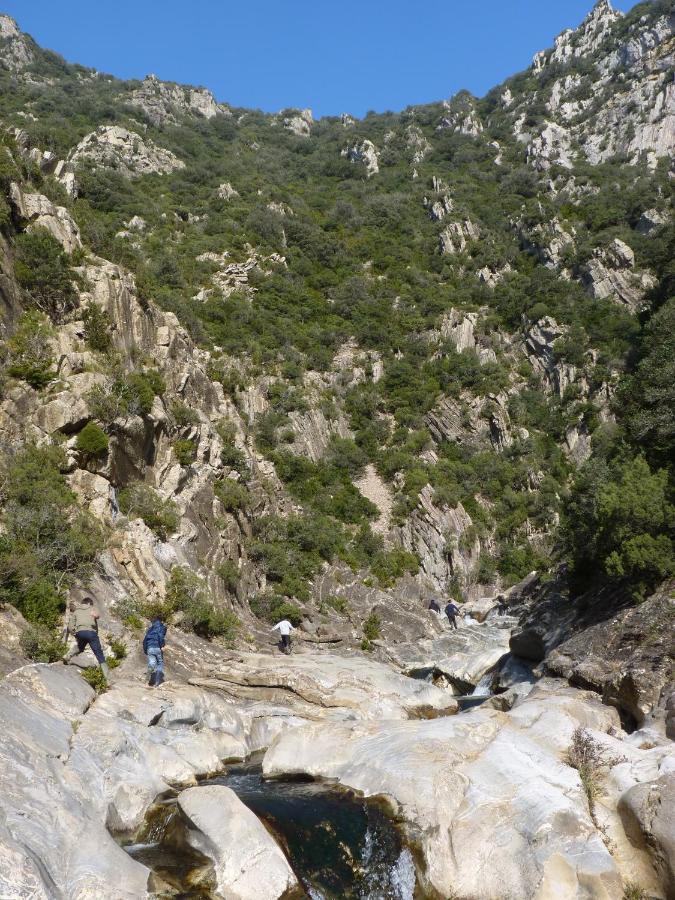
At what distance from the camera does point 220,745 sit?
13406mm

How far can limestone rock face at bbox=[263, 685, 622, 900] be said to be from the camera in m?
7.76

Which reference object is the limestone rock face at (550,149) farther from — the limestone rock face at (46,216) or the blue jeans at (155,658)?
the blue jeans at (155,658)

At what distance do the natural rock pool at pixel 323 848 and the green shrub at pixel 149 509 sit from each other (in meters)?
15.2

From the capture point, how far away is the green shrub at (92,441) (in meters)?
22.2

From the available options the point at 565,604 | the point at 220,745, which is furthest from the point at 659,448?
the point at 220,745

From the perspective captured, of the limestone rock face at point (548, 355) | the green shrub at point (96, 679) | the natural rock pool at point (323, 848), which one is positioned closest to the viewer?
the natural rock pool at point (323, 848)

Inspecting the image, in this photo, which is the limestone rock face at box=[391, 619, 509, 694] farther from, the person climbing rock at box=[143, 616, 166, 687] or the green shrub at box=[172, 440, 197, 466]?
the green shrub at box=[172, 440, 197, 466]

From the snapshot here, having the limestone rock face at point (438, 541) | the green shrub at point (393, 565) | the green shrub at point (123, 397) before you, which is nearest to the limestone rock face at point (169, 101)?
the limestone rock face at point (438, 541)

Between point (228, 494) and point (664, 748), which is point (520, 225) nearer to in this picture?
point (228, 494)

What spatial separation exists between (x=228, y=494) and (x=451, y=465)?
26489mm

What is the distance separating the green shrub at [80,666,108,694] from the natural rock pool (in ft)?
14.8

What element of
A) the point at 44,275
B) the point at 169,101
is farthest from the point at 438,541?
the point at 169,101

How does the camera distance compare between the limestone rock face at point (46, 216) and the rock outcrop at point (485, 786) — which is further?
the limestone rock face at point (46, 216)

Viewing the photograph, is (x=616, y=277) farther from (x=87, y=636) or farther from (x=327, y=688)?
(x=87, y=636)
